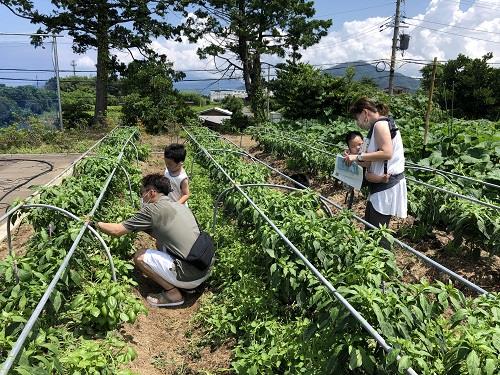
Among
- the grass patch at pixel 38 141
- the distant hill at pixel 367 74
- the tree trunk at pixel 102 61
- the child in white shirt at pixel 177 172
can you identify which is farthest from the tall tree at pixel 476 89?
the child in white shirt at pixel 177 172

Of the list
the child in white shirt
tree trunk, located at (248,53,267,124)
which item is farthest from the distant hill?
the child in white shirt

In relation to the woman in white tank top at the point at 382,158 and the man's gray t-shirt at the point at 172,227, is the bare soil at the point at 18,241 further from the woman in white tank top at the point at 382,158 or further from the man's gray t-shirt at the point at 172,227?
the woman in white tank top at the point at 382,158

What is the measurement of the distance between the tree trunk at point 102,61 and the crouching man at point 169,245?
640 inches

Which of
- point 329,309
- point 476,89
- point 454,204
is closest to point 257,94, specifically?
point 476,89

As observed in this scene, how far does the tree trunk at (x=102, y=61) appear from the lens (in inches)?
714

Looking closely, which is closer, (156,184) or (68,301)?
(68,301)

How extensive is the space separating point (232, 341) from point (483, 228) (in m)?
2.60

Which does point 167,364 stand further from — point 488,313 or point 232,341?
point 488,313

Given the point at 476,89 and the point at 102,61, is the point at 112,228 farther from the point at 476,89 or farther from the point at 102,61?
the point at 476,89

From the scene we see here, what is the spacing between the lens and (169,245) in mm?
4008

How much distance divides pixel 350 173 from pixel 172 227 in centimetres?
164

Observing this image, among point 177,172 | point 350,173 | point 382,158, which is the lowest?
point 177,172

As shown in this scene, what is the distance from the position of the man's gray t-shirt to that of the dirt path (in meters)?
0.33

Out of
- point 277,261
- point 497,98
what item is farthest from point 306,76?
point 277,261
